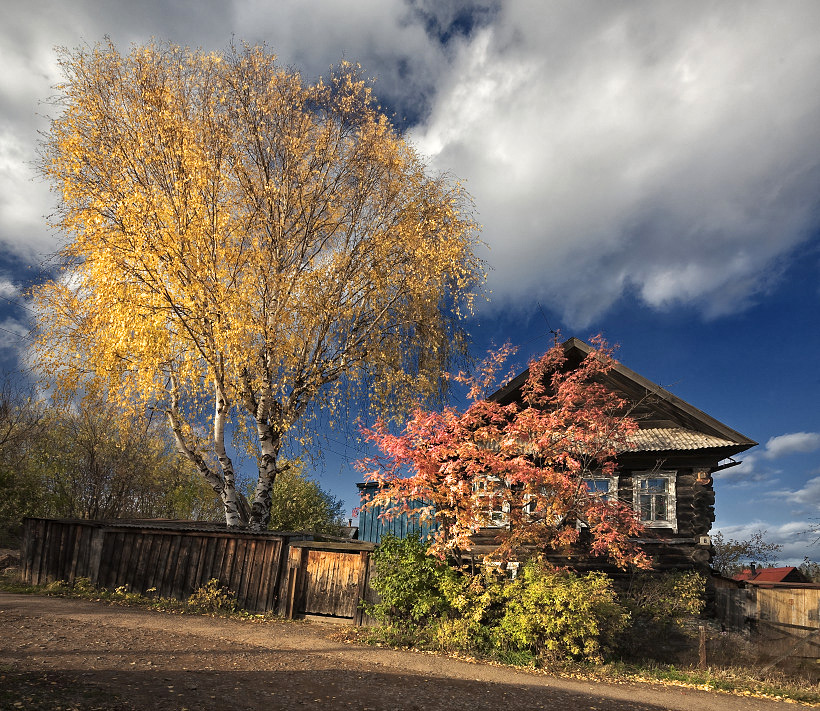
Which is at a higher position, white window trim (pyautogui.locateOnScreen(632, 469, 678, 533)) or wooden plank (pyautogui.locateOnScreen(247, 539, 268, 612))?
white window trim (pyautogui.locateOnScreen(632, 469, 678, 533))

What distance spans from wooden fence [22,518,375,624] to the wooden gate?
24 mm

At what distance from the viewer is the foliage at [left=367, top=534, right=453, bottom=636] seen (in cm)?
1264

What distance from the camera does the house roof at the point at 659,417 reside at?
16469mm

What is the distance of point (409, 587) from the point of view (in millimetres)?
12727

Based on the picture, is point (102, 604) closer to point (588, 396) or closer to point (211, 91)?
point (588, 396)

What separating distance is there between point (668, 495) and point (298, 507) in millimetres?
21867

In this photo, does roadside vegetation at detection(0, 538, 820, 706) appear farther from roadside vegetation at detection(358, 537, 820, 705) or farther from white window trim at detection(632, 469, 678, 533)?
white window trim at detection(632, 469, 678, 533)

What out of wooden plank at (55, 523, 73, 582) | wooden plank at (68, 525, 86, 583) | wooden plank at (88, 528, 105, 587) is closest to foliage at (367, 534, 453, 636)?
wooden plank at (88, 528, 105, 587)

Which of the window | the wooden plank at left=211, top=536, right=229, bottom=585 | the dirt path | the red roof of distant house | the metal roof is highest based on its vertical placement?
the metal roof

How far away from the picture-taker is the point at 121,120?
17453 mm

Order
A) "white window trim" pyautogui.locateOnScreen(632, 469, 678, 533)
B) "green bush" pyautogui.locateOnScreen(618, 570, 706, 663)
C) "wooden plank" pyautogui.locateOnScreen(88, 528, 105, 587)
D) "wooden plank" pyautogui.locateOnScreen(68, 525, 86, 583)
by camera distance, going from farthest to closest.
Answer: "wooden plank" pyautogui.locateOnScreen(68, 525, 86, 583) → "wooden plank" pyautogui.locateOnScreen(88, 528, 105, 587) → "white window trim" pyautogui.locateOnScreen(632, 469, 678, 533) → "green bush" pyautogui.locateOnScreen(618, 570, 706, 663)

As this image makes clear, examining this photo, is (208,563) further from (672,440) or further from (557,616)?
(672,440)

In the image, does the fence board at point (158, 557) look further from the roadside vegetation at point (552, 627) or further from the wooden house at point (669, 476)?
the wooden house at point (669, 476)

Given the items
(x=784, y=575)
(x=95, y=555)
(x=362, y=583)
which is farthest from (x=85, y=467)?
(x=784, y=575)
